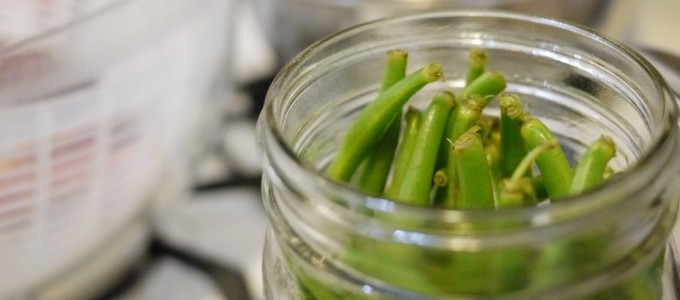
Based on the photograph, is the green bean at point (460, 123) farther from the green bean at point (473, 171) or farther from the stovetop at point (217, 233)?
the stovetop at point (217, 233)

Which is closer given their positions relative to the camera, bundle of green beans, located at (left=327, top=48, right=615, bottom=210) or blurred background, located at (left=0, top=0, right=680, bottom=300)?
bundle of green beans, located at (left=327, top=48, right=615, bottom=210)

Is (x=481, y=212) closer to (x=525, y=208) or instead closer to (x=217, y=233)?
(x=525, y=208)

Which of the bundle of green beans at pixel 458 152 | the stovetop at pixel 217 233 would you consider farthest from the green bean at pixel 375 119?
the stovetop at pixel 217 233

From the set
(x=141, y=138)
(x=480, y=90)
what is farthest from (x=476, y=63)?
(x=141, y=138)

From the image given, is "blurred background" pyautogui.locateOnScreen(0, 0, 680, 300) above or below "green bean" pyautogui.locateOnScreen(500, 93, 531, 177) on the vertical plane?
below

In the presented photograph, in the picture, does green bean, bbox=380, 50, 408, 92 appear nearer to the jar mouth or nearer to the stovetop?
the jar mouth

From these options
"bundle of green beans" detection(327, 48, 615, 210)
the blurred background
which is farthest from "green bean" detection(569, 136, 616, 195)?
the blurred background

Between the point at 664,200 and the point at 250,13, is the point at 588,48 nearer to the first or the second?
the point at 664,200
